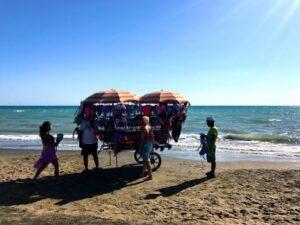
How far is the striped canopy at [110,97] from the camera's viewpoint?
40.5 feet

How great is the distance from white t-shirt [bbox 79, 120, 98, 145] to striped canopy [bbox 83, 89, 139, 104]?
0.76 meters

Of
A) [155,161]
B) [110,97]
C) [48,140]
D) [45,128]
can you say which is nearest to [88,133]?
[110,97]

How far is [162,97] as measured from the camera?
42.6 ft

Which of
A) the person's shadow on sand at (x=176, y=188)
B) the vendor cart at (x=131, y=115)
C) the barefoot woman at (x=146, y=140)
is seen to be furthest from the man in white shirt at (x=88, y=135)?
the person's shadow on sand at (x=176, y=188)

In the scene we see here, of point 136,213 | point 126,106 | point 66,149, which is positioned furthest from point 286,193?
point 66,149

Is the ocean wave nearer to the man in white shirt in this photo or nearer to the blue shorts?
the blue shorts

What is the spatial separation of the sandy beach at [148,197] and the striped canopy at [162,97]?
2.17 m

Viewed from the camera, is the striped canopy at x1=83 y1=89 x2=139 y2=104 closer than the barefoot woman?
No

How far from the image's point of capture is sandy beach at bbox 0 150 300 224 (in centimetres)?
817

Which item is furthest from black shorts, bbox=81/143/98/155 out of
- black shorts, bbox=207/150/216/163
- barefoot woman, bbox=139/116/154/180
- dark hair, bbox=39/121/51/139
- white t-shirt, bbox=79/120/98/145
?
black shorts, bbox=207/150/216/163

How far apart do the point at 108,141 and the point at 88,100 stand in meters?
1.35

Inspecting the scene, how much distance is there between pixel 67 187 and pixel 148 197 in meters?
2.31

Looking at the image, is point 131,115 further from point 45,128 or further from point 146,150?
point 45,128

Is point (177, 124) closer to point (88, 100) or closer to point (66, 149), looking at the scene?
point (88, 100)
